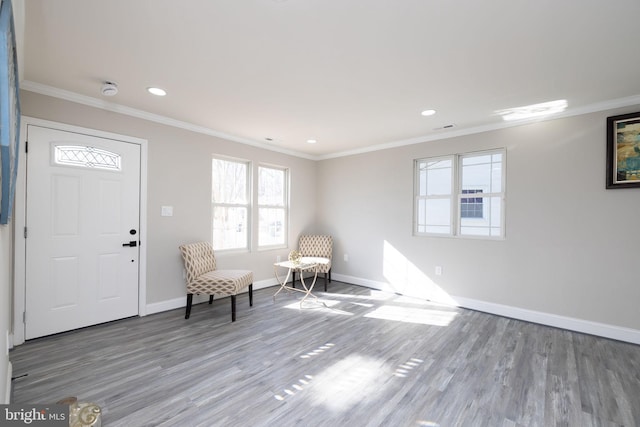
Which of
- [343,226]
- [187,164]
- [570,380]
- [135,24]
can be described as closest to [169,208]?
[187,164]

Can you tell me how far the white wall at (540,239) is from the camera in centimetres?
306

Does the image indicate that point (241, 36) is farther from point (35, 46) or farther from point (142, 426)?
point (142, 426)

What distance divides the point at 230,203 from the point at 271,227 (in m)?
0.94

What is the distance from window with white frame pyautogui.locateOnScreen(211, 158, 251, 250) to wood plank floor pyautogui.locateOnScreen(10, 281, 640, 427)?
1.33 meters

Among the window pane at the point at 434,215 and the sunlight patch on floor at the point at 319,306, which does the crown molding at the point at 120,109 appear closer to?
the sunlight patch on floor at the point at 319,306

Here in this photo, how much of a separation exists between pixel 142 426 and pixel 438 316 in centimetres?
330

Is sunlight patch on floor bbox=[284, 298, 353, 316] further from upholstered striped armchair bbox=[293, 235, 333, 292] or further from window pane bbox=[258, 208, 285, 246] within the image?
window pane bbox=[258, 208, 285, 246]

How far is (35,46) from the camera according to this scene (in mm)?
2141

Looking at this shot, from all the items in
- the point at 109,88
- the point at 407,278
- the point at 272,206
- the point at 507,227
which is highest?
the point at 109,88

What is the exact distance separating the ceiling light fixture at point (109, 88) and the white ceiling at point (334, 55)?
0.08 meters

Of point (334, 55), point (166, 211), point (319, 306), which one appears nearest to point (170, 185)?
point (166, 211)

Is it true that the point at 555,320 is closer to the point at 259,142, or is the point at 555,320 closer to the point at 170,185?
the point at 259,142

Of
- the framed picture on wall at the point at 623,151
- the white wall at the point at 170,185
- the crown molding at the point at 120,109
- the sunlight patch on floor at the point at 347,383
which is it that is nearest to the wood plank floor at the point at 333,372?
the sunlight patch on floor at the point at 347,383

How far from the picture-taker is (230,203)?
4543mm
